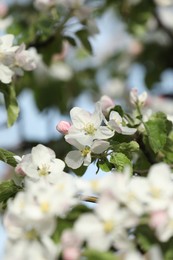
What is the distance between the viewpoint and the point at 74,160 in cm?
151

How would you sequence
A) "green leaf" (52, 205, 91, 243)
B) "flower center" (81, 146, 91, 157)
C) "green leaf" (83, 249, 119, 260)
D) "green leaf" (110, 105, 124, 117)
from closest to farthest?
"green leaf" (83, 249, 119, 260)
"green leaf" (52, 205, 91, 243)
"flower center" (81, 146, 91, 157)
"green leaf" (110, 105, 124, 117)

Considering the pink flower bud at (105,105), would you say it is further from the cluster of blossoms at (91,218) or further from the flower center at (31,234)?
the flower center at (31,234)

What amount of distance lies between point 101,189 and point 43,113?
201cm

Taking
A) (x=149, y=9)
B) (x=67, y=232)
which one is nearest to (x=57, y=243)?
(x=67, y=232)

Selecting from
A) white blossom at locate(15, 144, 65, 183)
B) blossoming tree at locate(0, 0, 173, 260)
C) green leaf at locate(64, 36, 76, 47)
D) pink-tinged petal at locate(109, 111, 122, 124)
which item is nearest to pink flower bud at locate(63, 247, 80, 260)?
blossoming tree at locate(0, 0, 173, 260)

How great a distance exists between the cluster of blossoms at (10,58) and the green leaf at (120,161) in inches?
12.8

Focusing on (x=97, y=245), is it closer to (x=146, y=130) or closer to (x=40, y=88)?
(x=146, y=130)

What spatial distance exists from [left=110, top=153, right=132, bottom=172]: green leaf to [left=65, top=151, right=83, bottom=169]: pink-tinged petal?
0.06 meters

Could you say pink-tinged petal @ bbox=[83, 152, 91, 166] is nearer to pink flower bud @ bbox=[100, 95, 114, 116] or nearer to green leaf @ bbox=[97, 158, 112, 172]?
green leaf @ bbox=[97, 158, 112, 172]

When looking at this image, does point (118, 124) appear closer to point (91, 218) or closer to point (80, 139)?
point (80, 139)

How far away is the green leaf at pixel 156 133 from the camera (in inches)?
62.4

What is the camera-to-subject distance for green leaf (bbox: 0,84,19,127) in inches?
69.9

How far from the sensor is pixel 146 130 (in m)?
1.62

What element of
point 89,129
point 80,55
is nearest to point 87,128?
point 89,129
